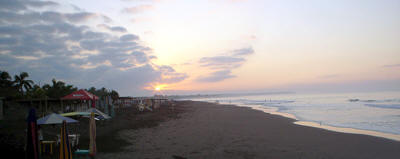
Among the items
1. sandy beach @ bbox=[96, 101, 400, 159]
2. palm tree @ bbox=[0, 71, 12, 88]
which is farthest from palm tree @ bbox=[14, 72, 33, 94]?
sandy beach @ bbox=[96, 101, 400, 159]

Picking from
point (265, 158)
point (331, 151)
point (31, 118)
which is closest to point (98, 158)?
point (31, 118)

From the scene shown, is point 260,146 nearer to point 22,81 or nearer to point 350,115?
point 350,115

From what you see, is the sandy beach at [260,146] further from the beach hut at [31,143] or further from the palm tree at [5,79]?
the palm tree at [5,79]

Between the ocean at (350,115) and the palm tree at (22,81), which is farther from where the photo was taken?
the palm tree at (22,81)

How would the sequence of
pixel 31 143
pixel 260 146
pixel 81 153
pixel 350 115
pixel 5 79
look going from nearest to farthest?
1. pixel 31 143
2. pixel 81 153
3. pixel 260 146
4. pixel 350 115
5. pixel 5 79

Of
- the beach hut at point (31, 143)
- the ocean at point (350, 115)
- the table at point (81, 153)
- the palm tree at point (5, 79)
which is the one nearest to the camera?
the beach hut at point (31, 143)

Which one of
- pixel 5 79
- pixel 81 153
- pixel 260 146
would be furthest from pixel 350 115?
pixel 5 79

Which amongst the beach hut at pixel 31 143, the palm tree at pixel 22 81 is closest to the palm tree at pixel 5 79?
the palm tree at pixel 22 81

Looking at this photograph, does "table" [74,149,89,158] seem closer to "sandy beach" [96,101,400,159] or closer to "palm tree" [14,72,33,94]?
"sandy beach" [96,101,400,159]

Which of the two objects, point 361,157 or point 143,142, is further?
point 143,142

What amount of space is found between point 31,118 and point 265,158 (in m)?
6.53

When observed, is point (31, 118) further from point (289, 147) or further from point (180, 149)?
point (289, 147)

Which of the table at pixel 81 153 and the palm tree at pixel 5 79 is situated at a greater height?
the palm tree at pixel 5 79

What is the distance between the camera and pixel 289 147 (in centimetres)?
977
